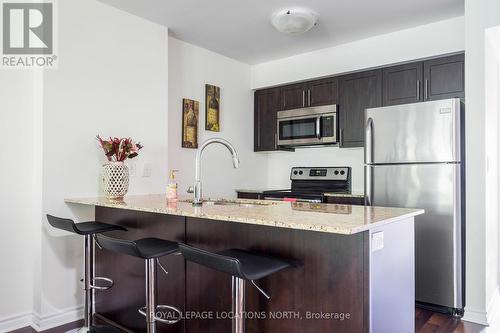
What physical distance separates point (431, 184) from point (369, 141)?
62 cm

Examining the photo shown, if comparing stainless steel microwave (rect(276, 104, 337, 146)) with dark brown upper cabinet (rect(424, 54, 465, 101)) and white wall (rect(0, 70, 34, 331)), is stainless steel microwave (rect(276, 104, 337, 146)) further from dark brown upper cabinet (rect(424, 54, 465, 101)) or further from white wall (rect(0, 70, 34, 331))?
white wall (rect(0, 70, 34, 331))

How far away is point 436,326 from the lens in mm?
2518

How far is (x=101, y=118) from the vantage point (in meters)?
2.79

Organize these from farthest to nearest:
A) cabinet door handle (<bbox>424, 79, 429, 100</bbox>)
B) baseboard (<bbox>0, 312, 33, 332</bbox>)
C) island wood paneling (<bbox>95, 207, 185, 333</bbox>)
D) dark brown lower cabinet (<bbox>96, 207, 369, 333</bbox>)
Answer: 1. cabinet door handle (<bbox>424, 79, 429, 100</bbox>)
2. baseboard (<bbox>0, 312, 33, 332</bbox>)
3. island wood paneling (<bbox>95, 207, 185, 333</bbox>)
4. dark brown lower cabinet (<bbox>96, 207, 369, 333</bbox>)

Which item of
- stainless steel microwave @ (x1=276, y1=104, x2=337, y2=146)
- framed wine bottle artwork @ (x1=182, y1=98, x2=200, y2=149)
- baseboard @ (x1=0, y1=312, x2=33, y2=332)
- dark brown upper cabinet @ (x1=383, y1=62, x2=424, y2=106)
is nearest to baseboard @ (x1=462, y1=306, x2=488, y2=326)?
dark brown upper cabinet @ (x1=383, y1=62, x2=424, y2=106)

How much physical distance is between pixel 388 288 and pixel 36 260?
2.36 meters

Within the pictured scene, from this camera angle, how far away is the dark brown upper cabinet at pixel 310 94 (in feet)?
12.6

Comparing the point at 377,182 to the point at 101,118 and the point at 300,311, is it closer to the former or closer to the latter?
the point at 300,311

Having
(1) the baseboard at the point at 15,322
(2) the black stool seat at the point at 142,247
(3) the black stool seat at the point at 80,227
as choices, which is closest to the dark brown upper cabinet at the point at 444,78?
(2) the black stool seat at the point at 142,247

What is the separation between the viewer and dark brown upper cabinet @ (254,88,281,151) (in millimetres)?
4340

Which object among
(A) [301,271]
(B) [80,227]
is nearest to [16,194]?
(B) [80,227]

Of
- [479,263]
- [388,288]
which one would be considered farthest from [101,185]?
[479,263]

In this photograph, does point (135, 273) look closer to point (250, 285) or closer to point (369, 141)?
point (250, 285)

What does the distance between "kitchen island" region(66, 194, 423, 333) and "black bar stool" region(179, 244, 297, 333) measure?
121 millimetres
